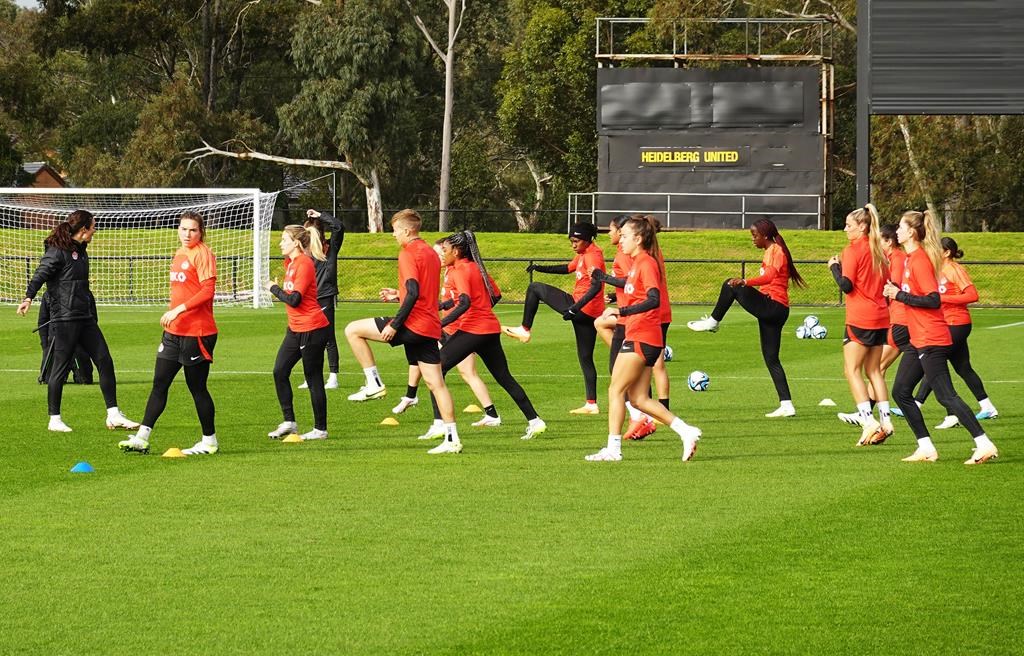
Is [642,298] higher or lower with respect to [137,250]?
lower

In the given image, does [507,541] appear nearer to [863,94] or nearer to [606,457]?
[606,457]

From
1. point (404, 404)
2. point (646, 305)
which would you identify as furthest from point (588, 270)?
point (646, 305)

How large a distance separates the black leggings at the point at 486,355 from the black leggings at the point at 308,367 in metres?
0.99

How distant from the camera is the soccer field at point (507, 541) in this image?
667cm

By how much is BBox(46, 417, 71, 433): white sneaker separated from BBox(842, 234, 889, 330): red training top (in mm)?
6760

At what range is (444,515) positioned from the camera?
9.38 m

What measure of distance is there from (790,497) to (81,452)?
560 centimetres

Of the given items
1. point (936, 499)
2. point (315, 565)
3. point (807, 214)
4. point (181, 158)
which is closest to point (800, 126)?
point (807, 214)

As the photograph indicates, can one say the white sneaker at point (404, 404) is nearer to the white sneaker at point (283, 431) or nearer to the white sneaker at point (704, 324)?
the white sneaker at point (283, 431)

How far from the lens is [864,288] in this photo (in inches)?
509

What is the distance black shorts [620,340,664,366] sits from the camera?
11.3 metres

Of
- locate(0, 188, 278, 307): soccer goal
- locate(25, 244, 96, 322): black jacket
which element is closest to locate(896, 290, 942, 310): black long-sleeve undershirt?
locate(25, 244, 96, 322): black jacket

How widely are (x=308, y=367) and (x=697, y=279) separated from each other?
29.9 metres

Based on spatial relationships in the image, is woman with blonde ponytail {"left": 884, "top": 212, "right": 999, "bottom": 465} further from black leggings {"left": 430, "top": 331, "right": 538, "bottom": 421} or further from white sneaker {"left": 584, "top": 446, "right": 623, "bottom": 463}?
black leggings {"left": 430, "top": 331, "right": 538, "bottom": 421}
